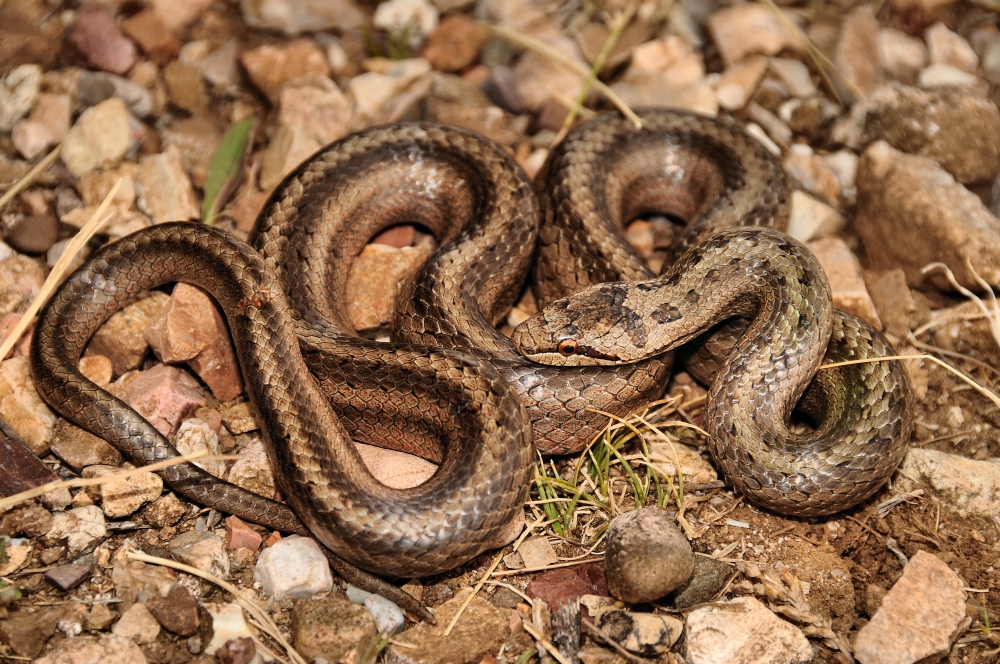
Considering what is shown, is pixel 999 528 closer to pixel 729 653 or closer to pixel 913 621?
pixel 913 621

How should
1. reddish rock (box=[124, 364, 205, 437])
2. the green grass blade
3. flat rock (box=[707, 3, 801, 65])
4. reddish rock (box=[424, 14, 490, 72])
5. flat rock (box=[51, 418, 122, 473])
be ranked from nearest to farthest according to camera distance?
flat rock (box=[51, 418, 122, 473]) → reddish rock (box=[124, 364, 205, 437]) → the green grass blade → reddish rock (box=[424, 14, 490, 72]) → flat rock (box=[707, 3, 801, 65])

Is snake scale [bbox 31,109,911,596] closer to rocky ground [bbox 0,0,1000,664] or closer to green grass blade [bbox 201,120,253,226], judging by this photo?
rocky ground [bbox 0,0,1000,664]

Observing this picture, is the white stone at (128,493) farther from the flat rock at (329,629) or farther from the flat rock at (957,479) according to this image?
the flat rock at (957,479)

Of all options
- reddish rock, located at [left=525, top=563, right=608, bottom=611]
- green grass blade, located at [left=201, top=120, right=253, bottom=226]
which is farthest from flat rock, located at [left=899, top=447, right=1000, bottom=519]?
green grass blade, located at [left=201, top=120, right=253, bottom=226]

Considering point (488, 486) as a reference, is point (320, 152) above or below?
above

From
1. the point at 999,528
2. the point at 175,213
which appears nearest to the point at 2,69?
the point at 175,213

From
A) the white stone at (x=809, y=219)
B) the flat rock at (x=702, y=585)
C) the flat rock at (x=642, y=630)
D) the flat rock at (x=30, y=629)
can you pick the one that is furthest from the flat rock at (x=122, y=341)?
the white stone at (x=809, y=219)
